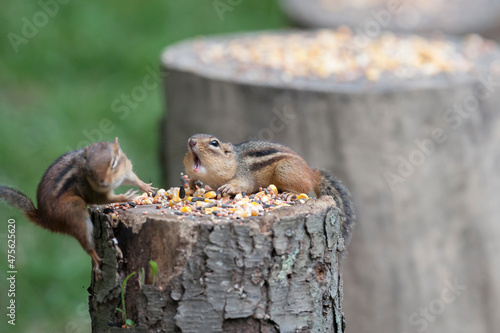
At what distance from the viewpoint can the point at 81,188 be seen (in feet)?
10.7

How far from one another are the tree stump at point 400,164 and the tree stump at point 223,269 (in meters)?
2.87

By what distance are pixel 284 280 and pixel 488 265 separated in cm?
388

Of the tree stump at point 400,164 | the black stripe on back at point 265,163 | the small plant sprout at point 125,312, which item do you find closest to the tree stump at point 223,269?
the small plant sprout at point 125,312

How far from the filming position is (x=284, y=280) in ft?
10.0

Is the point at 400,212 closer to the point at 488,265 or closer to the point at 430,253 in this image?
the point at 430,253

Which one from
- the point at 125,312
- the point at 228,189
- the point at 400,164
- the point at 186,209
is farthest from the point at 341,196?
the point at 400,164

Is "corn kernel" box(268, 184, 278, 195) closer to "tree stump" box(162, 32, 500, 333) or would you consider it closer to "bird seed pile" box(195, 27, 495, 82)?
"tree stump" box(162, 32, 500, 333)

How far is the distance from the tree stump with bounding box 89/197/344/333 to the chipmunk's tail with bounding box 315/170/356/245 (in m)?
0.43

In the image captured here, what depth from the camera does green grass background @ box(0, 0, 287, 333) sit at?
6945 mm

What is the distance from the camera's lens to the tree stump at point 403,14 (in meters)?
10.4

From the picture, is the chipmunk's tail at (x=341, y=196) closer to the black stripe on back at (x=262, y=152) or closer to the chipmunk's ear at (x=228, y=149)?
the black stripe on back at (x=262, y=152)

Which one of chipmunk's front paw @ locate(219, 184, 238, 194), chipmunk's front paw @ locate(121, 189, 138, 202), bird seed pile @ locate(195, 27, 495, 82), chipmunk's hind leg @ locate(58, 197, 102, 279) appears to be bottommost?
chipmunk's hind leg @ locate(58, 197, 102, 279)

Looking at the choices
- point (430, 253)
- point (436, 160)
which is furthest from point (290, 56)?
point (430, 253)

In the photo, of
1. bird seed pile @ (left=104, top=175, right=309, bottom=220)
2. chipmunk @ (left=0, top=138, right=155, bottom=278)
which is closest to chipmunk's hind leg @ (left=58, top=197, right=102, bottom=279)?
chipmunk @ (left=0, top=138, right=155, bottom=278)
